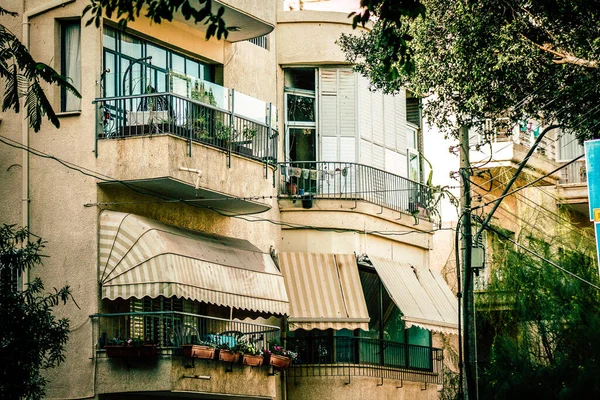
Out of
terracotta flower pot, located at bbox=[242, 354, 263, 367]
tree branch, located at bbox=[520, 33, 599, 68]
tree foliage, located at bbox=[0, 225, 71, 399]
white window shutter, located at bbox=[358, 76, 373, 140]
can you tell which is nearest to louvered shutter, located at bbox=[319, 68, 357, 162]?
white window shutter, located at bbox=[358, 76, 373, 140]

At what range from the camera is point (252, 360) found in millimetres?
26500

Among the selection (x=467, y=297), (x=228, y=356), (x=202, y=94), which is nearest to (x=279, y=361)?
(x=228, y=356)

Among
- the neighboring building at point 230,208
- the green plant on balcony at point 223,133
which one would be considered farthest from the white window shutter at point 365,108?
the green plant on balcony at point 223,133

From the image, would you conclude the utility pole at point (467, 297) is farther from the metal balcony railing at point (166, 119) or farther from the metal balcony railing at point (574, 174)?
the metal balcony railing at point (574, 174)

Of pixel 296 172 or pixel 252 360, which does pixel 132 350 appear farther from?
pixel 296 172

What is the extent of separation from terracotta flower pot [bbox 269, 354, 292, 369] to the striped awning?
976 mm

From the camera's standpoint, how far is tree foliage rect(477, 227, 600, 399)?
2988 cm

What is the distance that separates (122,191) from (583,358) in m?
11.4

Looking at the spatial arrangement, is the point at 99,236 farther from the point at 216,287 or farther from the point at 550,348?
the point at 550,348

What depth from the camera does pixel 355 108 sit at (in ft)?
103

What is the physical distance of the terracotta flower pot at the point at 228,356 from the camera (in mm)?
25406

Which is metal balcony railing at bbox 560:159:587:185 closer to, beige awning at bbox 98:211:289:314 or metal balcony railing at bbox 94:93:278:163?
metal balcony railing at bbox 94:93:278:163

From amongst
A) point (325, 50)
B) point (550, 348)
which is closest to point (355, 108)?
point (325, 50)

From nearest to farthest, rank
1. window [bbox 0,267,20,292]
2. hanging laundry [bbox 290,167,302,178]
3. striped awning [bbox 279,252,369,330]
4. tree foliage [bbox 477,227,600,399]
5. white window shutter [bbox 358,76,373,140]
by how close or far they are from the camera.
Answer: window [bbox 0,267,20,292]
striped awning [bbox 279,252,369,330]
tree foliage [bbox 477,227,600,399]
hanging laundry [bbox 290,167,302,178]
white window shutter [bbox 358,76,373,140]
